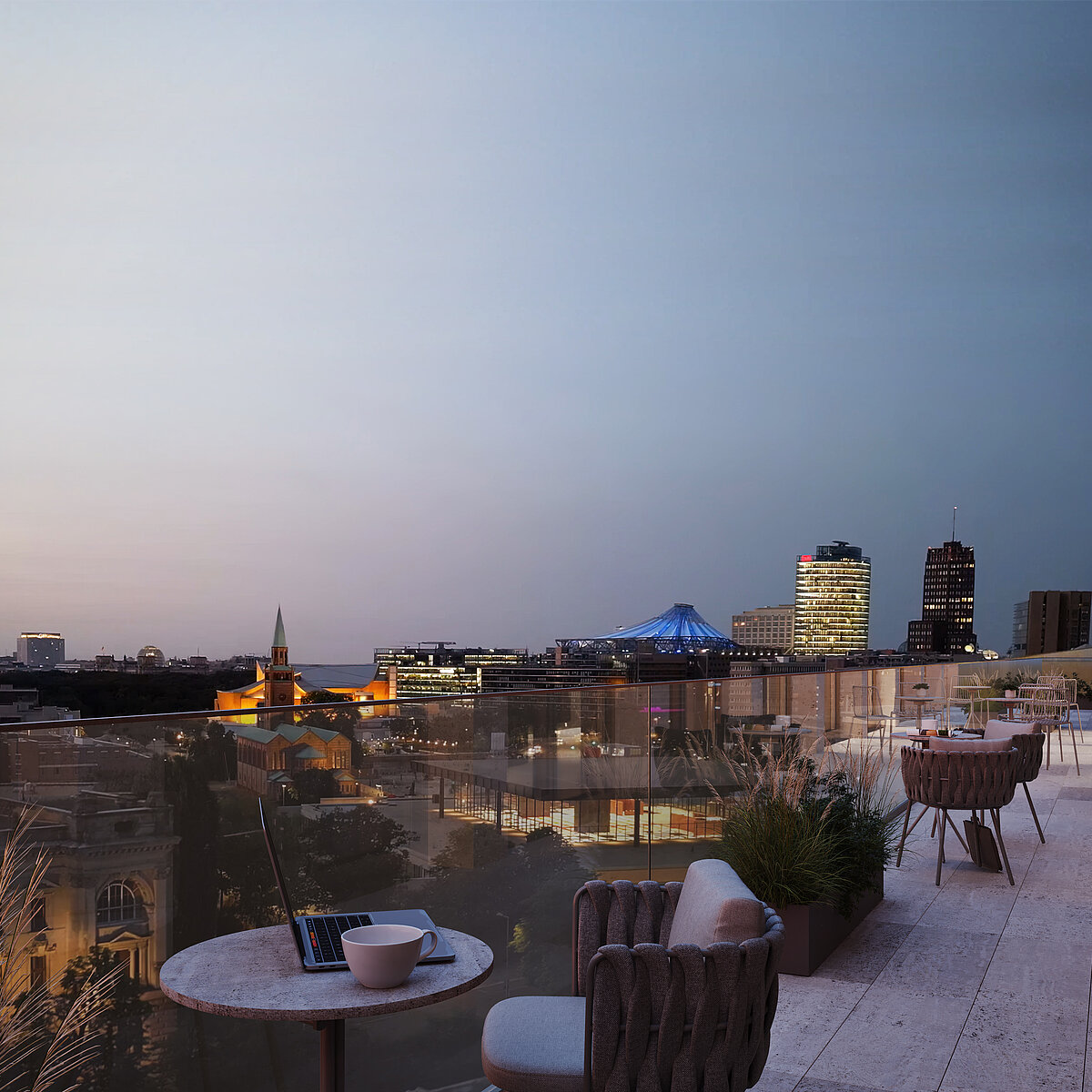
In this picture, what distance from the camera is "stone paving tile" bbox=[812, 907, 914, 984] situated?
13.0 feet

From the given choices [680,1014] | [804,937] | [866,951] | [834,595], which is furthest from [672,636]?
[680,1014]

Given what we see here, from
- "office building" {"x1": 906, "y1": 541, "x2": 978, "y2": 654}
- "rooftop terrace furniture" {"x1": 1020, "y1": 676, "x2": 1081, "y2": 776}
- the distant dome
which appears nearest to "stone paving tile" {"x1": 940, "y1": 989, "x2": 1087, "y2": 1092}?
"rooftop terrace furniture" {"x1": 1020, "y1": 676, "x2": 1081, "y2": 776}

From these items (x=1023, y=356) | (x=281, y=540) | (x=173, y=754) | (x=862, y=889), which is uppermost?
(x=1023, y=356)

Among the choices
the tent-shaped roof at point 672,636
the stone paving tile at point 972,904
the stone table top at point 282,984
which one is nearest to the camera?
the stone table top at point 282,984

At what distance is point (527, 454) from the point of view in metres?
56.9

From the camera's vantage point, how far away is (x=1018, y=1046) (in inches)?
129

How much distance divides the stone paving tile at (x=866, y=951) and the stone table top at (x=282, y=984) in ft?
8.23

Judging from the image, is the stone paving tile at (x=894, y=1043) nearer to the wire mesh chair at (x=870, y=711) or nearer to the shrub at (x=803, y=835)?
the shrub at (x=803, y=835)

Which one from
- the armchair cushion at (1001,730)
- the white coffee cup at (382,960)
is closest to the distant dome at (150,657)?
the armchair cushion at (1001,730)

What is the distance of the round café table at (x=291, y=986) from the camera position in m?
1.65

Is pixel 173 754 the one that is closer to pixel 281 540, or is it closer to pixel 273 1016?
pixel 273 1016

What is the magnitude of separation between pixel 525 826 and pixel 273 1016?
5.57ft

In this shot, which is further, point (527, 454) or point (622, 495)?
point (622, 495)

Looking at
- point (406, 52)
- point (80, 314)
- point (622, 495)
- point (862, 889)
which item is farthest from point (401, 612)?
point (862, 889)
